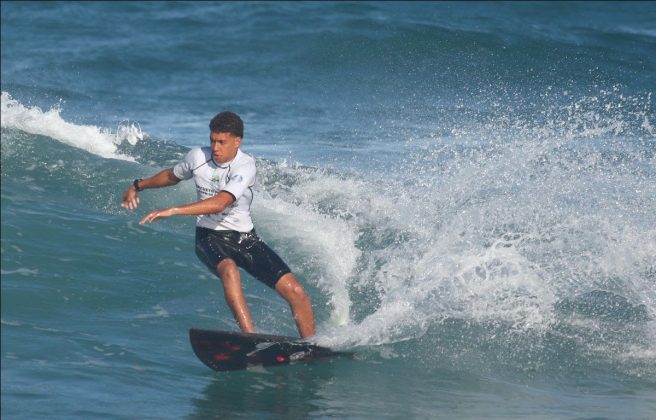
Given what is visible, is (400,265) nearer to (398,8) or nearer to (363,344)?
(363,344)

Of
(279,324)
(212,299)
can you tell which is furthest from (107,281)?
(279,324)

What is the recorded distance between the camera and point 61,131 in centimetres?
1357

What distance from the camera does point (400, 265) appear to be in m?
10.0

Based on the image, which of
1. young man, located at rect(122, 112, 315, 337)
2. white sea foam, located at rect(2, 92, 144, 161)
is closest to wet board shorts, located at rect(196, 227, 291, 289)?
young man, located at rect(122, 112, 315, 337)

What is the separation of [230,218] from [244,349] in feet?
3.36

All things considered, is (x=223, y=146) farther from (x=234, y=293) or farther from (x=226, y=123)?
(x=234, y=293)

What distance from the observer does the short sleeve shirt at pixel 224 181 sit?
25.2 feet

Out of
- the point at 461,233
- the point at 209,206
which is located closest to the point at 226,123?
the point at 209,206

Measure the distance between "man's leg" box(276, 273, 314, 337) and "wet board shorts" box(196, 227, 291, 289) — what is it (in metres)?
0.06

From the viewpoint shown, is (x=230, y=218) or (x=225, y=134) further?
(x=230, y=218)

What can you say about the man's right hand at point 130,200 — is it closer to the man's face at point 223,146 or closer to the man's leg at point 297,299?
the man's face at point 223,146

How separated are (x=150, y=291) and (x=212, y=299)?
580 millimetres

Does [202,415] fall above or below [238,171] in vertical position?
below

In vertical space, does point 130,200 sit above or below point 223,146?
below
